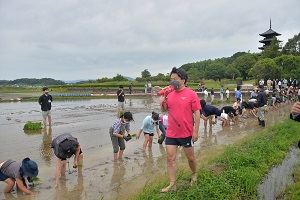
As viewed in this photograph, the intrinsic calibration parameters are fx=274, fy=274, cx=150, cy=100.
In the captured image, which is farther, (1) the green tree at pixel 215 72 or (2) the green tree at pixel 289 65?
(1) the green tree at pixel 215 72

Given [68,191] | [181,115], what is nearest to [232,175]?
[181,115]

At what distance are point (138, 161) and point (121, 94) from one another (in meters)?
8.73

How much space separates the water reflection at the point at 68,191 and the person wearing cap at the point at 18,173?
0.53 meters

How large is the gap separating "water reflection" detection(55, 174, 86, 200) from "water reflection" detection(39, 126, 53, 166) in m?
1.66

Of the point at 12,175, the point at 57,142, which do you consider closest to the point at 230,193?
the point at 57,142

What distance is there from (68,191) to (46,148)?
3917 mm

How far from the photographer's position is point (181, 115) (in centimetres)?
438

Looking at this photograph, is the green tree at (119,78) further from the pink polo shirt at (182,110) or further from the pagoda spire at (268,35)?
the pink polo shirt at (182,110)

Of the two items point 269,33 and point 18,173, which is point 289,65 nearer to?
point 269,33

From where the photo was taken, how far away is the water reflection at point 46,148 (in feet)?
24.9

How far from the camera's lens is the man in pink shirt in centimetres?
438

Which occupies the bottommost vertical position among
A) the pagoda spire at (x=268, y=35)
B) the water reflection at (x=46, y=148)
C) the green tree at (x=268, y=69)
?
the water reflection at (x=46, y=148)

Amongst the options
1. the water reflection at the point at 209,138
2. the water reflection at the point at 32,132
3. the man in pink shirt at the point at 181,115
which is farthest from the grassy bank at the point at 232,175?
the water reflection at the point at 32,132

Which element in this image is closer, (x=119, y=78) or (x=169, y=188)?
(x=169, y=188)
